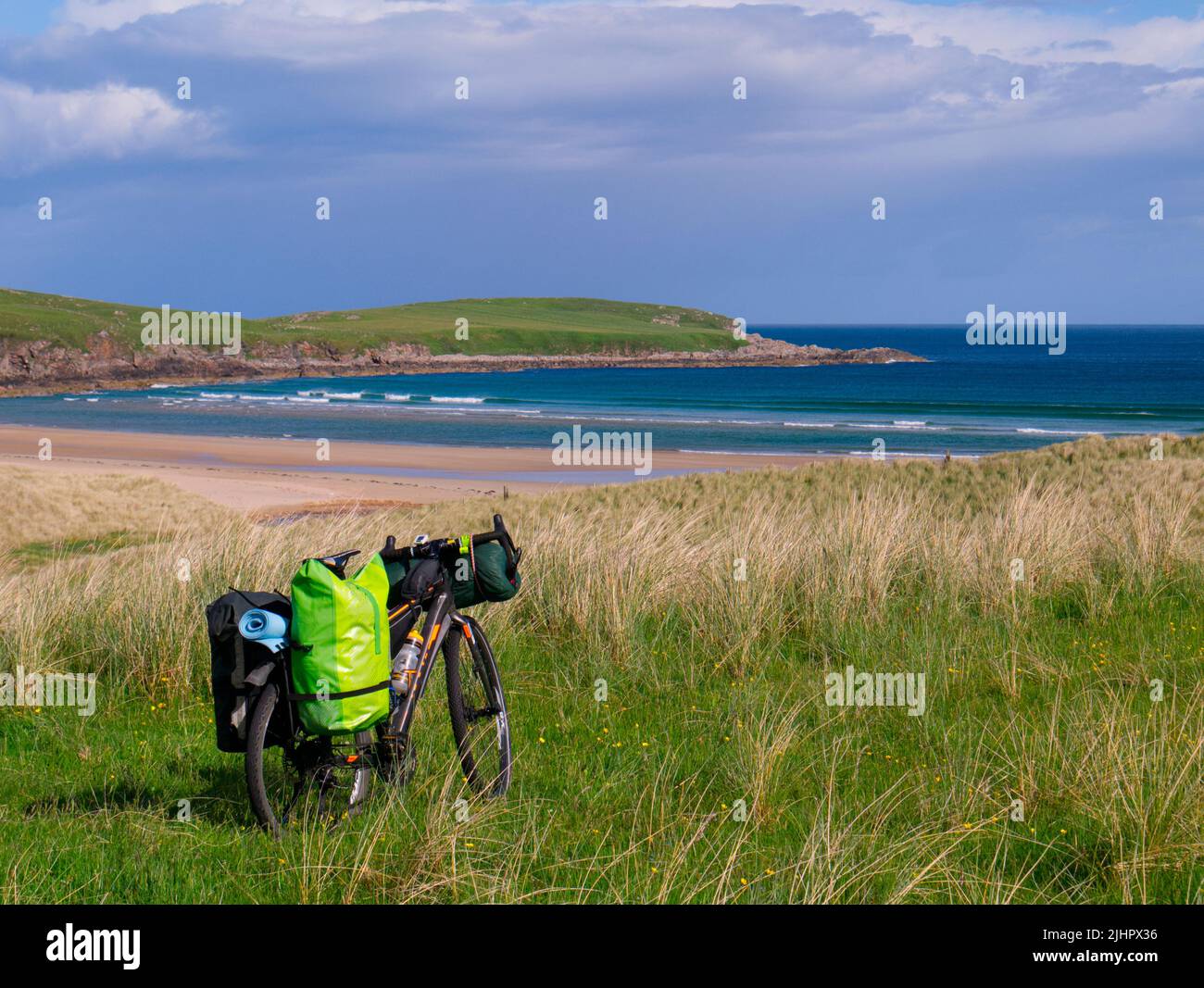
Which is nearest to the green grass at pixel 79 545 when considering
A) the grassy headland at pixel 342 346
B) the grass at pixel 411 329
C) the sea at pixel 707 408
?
the sea at pixel 707 408

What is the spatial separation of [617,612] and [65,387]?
8553 centimetres

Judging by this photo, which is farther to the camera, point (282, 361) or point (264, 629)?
point (282, 361)

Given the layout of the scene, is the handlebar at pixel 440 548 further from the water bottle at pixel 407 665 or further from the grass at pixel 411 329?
the grass at pixel 411 329

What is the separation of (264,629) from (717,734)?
7.58ft

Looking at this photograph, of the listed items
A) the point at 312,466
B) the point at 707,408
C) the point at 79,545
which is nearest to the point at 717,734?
the point at 79,545

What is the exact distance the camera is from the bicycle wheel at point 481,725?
4.38m

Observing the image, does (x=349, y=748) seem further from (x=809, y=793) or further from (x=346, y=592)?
(x=809, y=793)

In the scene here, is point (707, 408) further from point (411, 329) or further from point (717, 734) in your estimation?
point (411, 329)

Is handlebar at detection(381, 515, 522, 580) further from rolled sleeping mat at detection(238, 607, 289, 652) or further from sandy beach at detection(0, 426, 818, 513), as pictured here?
sandy beach at detection(0, 426, 818, 513)

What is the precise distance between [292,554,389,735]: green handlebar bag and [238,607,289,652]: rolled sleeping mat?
8 centimetres

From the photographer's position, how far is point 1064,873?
379cm

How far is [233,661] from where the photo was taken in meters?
3.78

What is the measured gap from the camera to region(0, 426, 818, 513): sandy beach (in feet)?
88.6
